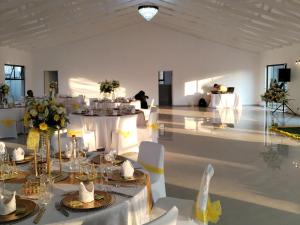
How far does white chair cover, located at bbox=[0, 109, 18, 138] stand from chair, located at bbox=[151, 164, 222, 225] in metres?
6.79

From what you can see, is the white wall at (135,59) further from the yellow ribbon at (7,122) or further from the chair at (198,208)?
the chair at (198,208)

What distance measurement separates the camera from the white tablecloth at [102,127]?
6.74 metres

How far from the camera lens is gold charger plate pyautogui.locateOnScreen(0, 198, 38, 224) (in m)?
1.93

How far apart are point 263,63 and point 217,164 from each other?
13.8m

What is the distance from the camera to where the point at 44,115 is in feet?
8.23

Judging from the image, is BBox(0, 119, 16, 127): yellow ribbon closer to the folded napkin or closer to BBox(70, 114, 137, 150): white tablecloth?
BBox(70, 114, 137, 150): white tablecloth

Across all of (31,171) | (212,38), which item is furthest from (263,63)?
(31,171)

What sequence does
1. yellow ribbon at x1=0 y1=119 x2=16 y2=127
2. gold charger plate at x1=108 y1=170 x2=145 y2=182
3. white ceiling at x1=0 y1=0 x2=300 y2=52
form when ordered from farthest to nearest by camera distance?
white ceiling at x1=0 y1=0 x2=300 y2=52 → yellow ribbon at x1=0 y1=119 x2=16 y2=127 → gold charger plate at x1=108 y1=170 x2=145 y2=182

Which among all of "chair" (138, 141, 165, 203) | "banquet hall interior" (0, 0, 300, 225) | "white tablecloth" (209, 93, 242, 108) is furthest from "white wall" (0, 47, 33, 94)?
"chair" (138, 141, 165, 203)

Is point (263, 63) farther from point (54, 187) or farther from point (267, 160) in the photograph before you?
Answer: point (54, 187)

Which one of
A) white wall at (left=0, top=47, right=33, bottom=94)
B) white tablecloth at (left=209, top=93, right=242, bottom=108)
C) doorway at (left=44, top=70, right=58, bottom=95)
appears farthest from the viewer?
doorway at (left=44, top=70, right=58, bottom=95)

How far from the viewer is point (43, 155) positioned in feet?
10.5

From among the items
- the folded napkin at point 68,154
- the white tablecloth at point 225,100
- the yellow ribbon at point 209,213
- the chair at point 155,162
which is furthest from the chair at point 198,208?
the white tablecloth at point 225,100

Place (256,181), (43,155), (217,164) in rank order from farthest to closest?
1. (217,164)
2. (256,181)
3. (43,155)
